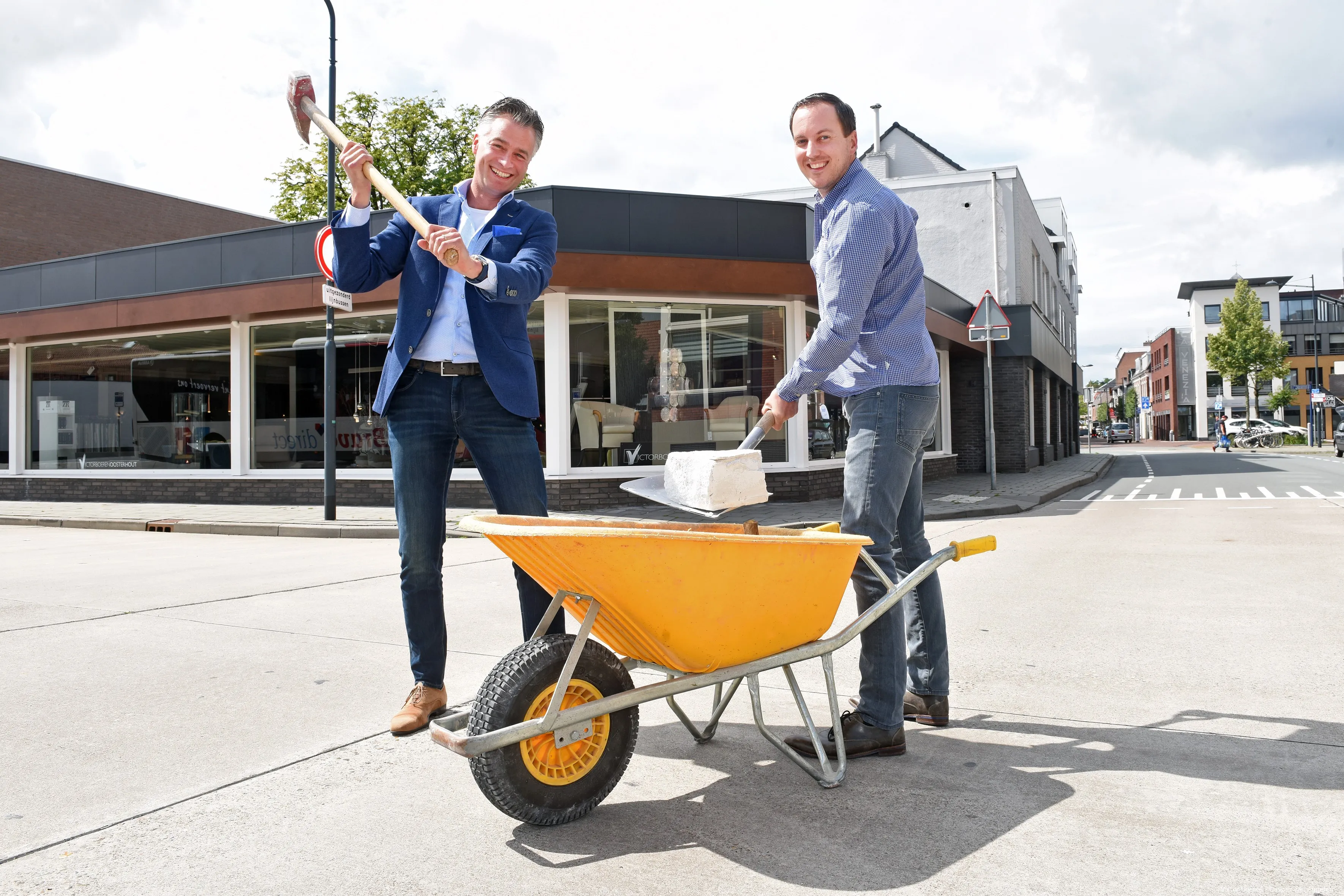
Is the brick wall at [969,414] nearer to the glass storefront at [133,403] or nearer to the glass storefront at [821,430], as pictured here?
the glass storefront at [821,430]

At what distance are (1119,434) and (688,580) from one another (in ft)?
349

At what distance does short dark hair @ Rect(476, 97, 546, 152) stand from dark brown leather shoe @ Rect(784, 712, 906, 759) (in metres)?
2.08

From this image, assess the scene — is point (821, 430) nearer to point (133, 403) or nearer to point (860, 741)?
point (860, 741)

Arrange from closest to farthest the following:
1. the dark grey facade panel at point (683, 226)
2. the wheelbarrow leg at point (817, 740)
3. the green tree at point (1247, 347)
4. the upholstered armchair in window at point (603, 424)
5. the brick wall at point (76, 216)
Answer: the wheelbarrow leg at point (817, 740)
the dark grey facade panel at point (683, 226)
the upholstered armchair in window at point (603, 424)
the brick wall at point (76, 216)
the green tree at point (1247, 347)

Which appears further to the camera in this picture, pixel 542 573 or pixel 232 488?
pixel 232 488

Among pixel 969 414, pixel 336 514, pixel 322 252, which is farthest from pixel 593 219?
pixel 969 414

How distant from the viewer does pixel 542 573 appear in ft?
7.74

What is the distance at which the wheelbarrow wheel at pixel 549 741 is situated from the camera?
7.34 ft

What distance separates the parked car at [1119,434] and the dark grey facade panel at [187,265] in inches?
3042

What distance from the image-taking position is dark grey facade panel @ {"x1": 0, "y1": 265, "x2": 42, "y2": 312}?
613 inches

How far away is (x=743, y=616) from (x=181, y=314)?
14.0m

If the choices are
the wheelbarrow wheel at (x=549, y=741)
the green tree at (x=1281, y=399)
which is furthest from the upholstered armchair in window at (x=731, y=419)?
the green tree at (x=1281, y=399)

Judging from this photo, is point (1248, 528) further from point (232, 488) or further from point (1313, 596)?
point (232, 488)

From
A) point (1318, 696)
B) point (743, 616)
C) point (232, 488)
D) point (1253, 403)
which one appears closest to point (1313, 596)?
point (1318, 696)
